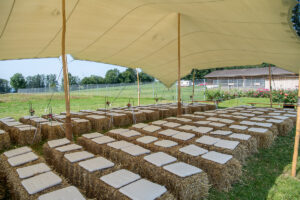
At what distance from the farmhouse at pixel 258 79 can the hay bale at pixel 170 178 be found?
16027 millimetres

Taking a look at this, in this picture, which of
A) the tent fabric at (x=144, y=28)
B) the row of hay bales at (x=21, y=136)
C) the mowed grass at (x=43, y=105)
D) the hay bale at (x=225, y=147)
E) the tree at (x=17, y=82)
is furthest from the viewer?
the tree at (x=17, y=82)

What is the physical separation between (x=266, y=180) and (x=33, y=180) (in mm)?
2960

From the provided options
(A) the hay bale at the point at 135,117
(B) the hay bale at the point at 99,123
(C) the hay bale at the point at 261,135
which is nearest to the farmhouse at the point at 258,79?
(C) the hay bale at the point at 261,135

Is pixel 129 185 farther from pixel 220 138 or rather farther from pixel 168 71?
pixel 168 71

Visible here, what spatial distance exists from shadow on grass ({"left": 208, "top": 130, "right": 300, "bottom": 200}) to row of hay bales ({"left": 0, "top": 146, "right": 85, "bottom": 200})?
167 cm

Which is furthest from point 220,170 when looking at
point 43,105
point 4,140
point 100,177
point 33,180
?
point 43,105

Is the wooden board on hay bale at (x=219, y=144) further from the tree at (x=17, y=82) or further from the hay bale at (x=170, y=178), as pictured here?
the tree at (x=17, y=82)

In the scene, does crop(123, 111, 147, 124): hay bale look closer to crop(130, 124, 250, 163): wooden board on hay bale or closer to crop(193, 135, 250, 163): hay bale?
crop(130, 124, 250, 163): wooden board on hay bale

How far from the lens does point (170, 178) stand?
1.88m

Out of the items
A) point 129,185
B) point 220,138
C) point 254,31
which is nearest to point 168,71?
point 254,31

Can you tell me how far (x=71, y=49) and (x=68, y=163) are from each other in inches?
179

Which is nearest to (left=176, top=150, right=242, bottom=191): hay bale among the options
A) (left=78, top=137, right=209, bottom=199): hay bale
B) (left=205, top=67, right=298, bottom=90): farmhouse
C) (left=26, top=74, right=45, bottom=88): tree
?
(left=78, top=137, right=209, bottom=199): hay bale

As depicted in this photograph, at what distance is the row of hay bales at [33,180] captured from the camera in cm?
151

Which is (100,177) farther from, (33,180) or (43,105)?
(43,105)
